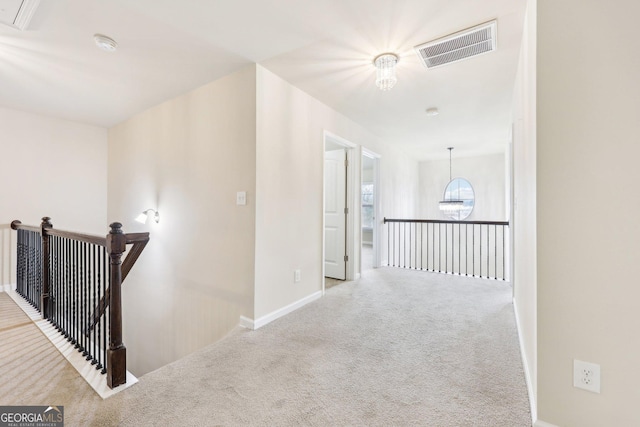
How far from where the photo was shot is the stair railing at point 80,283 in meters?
1.77

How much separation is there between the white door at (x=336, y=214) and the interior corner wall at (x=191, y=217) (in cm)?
198

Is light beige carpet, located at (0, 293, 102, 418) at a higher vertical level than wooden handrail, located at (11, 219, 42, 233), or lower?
lower

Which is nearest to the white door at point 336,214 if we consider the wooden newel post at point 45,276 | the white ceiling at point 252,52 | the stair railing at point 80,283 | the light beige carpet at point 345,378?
the white ceiling at point 252,52

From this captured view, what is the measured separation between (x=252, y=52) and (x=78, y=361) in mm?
2693

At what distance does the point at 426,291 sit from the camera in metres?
3.81

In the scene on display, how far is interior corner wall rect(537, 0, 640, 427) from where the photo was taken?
1210 mm

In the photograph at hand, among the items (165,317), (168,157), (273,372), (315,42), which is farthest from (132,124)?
(273,372)

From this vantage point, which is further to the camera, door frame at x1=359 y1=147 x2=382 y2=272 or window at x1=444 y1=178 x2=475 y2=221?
window at x1=444 y1=178 x2=475 y2=221

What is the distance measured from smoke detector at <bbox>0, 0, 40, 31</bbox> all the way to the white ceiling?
32 millimetres

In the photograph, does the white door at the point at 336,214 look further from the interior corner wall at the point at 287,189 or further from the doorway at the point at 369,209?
the interior corner wall at the point at 287,189

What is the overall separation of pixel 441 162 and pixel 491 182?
1.28 m

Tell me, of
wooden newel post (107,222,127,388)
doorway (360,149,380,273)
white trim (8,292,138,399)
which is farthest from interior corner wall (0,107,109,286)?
doorway (360,149,380,273)

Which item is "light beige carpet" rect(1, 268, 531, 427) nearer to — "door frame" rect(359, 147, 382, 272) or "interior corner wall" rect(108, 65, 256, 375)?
"interior corner wall" rect(108, 65, 256, 375)

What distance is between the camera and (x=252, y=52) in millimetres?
2447
